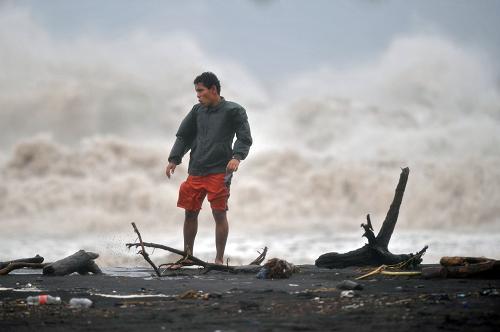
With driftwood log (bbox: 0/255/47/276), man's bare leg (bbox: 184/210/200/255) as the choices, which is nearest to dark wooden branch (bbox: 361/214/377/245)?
man's bare leg (bbox: 184/210/200/255)

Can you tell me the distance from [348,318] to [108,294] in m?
2.56

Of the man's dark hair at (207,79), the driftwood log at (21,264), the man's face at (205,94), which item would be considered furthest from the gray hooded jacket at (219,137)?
the driftwood log at (21,264)

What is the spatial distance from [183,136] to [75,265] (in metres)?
2.15

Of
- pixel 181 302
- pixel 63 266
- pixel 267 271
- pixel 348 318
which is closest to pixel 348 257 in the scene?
pixel 267 271

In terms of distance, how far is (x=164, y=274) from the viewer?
29.1 ft

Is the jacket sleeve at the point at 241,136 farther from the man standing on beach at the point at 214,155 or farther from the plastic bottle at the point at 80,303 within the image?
the plastic bottle at the point at 80,303

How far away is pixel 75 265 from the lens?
898cm

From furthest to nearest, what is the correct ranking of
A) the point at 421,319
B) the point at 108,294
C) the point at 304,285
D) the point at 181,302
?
1. the point at 304,285
2. the point at 108,294
3. the point at 181,302
4. the point at 421,319

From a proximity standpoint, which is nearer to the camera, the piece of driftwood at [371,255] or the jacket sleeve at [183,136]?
the piece of driftwood at [371,255]

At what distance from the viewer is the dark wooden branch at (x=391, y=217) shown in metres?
9.59

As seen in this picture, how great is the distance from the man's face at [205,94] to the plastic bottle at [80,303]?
13.2 ft

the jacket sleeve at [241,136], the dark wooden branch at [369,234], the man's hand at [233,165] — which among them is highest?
the jacket sleeve at [241,136]

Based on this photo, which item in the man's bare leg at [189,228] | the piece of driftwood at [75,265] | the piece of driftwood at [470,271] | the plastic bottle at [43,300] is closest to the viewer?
the plastic bottle at [43,300]

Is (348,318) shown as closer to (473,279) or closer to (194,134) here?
(473,279)
